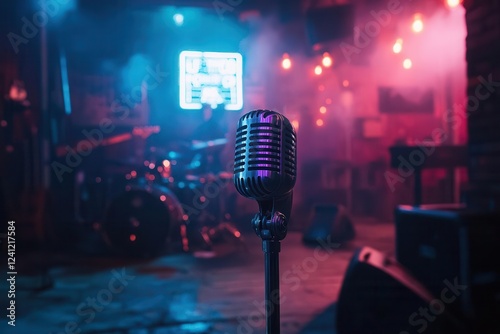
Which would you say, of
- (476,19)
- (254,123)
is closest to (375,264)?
(254,123)

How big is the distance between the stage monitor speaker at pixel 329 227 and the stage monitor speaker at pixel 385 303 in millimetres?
3915

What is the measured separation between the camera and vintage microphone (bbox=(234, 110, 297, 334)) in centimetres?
107

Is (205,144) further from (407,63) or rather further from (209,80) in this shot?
(407,63)

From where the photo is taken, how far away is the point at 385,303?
2059mm

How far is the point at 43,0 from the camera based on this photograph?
276 inches

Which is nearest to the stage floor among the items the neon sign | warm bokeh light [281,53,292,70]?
the neon sign

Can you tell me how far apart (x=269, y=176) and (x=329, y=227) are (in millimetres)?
5436

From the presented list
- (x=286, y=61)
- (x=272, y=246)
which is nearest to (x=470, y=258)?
(x=272, y=246)

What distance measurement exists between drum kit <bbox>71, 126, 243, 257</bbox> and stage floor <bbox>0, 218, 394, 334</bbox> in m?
0.35

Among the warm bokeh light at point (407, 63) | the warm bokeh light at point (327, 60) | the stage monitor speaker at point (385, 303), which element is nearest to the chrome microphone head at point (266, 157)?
the stage monitor speaker at point (385, 303)

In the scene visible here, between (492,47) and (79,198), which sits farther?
(79,198)

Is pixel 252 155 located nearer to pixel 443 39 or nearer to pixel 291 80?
pixel 291 80

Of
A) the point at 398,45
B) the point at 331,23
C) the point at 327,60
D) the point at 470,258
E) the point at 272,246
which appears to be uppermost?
the point at 398,45

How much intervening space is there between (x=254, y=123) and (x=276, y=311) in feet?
1.61
